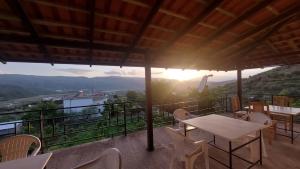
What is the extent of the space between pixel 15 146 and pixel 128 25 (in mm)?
2379

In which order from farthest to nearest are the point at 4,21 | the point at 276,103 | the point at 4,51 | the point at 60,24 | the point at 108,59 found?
1. the point at 276,103
2. the point at 108,59
3. the point at 4,51
4. the point at 60,24
5. the point at 4,21

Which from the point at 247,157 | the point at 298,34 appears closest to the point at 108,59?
the point at 247,157

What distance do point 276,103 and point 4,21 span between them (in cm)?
708

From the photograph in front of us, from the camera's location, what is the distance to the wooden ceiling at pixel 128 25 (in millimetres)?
1951

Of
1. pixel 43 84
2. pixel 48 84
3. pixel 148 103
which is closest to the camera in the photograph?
pixel 148 103

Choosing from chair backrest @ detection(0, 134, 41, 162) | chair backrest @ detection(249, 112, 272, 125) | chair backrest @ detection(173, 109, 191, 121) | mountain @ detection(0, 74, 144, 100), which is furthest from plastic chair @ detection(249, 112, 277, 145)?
mountain @ detection(0, 74, 144, 100)

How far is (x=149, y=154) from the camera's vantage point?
323 cm

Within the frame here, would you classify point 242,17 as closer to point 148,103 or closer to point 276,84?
point 148,103

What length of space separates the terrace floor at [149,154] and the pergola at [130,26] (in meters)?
0.41

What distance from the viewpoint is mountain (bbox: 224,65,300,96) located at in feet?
34.4

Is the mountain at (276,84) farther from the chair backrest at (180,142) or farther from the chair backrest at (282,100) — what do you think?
the chair backrest at (180,142)

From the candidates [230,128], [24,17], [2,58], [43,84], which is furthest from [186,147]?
[43,84]

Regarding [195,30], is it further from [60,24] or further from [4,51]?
[4,51]

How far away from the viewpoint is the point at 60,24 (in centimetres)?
216
